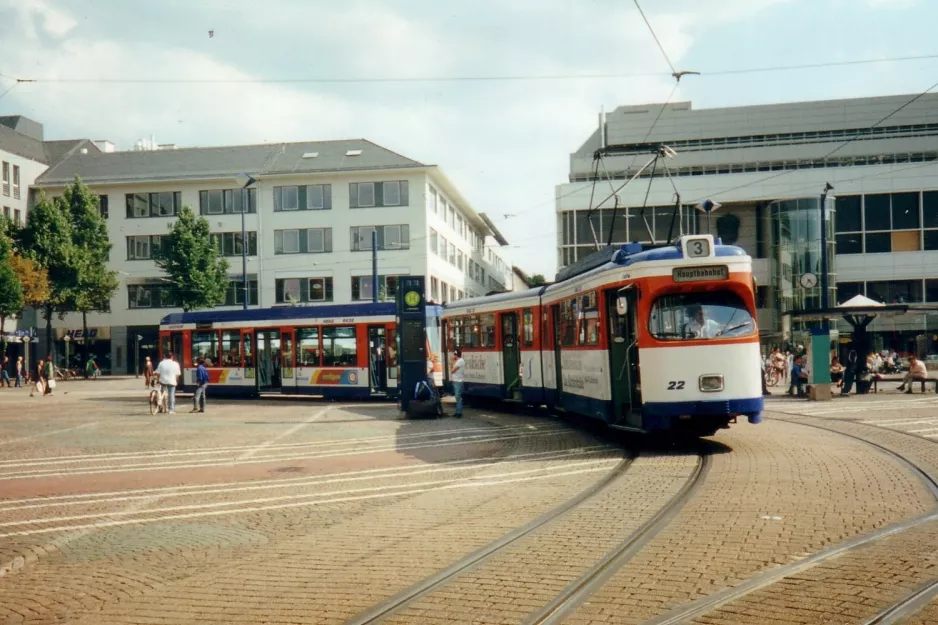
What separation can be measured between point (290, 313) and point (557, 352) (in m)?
13.7

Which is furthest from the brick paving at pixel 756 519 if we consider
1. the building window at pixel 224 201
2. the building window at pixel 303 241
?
the building window at pixel 224 201

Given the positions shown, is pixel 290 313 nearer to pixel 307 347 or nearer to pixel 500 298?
pixel 307 347

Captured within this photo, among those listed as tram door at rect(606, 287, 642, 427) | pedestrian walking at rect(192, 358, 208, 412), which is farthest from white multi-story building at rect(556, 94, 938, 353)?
tram door at rect(606, 287, 642, 427)

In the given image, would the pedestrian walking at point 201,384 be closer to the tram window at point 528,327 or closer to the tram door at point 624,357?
the tram window at point 528,327

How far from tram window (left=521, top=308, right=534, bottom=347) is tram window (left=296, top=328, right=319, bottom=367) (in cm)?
1015

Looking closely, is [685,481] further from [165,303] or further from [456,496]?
[165,303]

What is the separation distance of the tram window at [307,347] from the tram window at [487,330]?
6.95 meters

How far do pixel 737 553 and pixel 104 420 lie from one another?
20.8m

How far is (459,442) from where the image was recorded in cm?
1700

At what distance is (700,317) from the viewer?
13555 mm

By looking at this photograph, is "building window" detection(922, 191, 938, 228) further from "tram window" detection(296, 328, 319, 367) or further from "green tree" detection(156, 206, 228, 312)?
"green tree" detection(156, 206, 228, 312)

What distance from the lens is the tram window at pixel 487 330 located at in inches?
944

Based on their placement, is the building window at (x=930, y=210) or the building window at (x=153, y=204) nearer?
the building window at (x=930, y=210)

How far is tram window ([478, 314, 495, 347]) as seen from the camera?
24.0m
